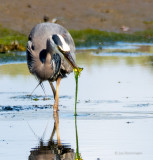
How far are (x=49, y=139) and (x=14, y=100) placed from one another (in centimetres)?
294

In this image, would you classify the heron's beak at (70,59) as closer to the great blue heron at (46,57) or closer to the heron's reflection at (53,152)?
the great blue heron at (46,57)

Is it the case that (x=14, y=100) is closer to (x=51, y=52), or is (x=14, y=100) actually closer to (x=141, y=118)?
(x=51, y=52)

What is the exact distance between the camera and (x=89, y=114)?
9.67 metres

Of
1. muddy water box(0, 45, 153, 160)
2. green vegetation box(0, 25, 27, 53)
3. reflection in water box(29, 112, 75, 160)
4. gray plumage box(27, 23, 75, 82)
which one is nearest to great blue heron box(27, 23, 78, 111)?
gray plumage box(27, 23, 75, 82)

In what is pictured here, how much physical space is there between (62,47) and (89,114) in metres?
0.94

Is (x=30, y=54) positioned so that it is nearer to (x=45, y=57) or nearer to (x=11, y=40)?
(x=45, y=57)

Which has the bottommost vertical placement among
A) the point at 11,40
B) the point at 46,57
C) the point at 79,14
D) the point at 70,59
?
the point at 70,59

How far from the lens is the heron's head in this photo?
9.32 m

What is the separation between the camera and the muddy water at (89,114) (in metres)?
7.54

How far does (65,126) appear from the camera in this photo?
8875mm

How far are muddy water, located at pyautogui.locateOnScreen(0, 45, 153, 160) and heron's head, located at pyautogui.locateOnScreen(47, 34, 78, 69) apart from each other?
73cm

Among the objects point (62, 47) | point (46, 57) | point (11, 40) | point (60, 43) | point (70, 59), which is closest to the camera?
point (70, 59)

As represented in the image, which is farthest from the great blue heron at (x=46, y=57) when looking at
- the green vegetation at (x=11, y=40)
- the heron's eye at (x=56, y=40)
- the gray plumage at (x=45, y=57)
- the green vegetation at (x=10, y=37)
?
the green vegetation at (x=10, y=37)

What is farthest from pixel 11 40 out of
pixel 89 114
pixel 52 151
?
pixel 52 151
